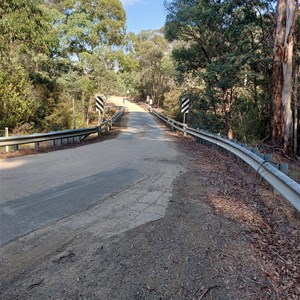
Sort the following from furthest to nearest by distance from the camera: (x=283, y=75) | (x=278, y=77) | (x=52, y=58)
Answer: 1. (x=52, y=58)
2. (x=278, y=77)
3. (x=283, y=75)

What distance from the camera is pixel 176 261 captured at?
2.79 metres

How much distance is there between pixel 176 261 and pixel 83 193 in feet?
8.51

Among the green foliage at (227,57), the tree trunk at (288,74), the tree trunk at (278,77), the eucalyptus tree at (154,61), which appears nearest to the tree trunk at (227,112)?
the green foliage at (227,57)

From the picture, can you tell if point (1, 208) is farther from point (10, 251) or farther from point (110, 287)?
point (110, 287)

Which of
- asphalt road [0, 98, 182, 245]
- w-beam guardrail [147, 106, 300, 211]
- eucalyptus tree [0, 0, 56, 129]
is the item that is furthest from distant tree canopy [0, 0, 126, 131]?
w-beam guardrail [147, 106, 300, 211]

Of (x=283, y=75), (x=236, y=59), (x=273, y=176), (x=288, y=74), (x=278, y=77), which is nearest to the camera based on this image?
(x=273, y=176)

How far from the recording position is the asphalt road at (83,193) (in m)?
3.72

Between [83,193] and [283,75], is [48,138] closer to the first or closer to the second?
[83,193]

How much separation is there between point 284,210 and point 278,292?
201 cm

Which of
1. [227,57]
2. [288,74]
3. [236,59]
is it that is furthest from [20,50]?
[288,74]

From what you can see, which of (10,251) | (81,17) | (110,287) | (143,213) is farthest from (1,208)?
(81,17)

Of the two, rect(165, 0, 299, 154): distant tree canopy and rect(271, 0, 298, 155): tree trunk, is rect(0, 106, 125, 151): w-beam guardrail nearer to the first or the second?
rect(165, 0, 299, 154): distant tree canopy

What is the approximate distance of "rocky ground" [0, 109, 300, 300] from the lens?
93.3 inches

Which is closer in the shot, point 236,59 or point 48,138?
point 48,138
